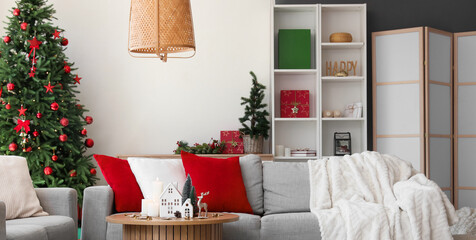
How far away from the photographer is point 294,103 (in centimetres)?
690

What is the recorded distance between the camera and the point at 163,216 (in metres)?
3.41

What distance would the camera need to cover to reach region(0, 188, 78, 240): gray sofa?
324 centimetres

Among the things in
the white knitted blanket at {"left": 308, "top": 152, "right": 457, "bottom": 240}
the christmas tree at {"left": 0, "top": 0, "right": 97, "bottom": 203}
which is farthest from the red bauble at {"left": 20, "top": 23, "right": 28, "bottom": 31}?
the white knitted blanket at {"left": 308, "top": 152, "right": 457, "bottom": 240}

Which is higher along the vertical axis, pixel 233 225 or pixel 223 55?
pixel 223 55

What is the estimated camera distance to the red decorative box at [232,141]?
6762 mm

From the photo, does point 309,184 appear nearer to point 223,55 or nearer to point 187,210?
point 187,210

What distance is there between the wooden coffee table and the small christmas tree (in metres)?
3.28

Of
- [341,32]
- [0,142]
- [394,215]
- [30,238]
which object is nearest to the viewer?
[30,238]

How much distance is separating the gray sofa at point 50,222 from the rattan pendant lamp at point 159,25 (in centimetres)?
117

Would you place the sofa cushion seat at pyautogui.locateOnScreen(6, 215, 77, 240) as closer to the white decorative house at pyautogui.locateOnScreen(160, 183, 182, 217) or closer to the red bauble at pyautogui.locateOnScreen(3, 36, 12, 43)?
the white decorative house at pyautogui.locateOnScreen(160, 183, 182, 217)

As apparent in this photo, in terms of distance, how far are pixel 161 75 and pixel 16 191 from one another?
3326 mm

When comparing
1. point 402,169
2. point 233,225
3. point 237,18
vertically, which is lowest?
point 233,225

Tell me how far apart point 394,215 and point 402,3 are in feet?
12.3

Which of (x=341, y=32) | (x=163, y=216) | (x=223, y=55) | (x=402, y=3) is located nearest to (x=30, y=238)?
(x=163, y=216)
